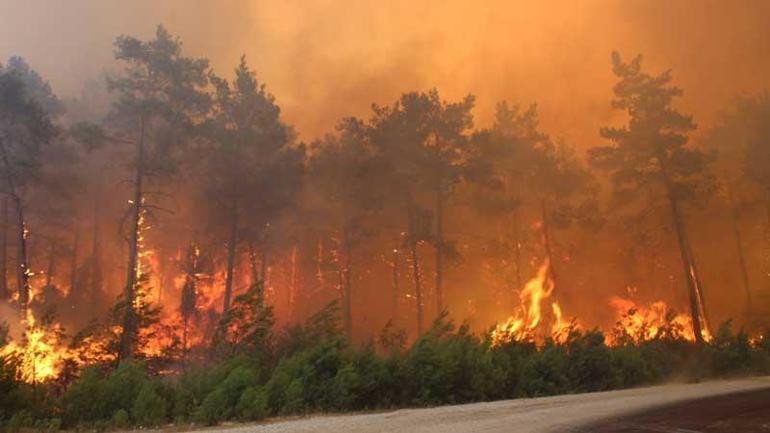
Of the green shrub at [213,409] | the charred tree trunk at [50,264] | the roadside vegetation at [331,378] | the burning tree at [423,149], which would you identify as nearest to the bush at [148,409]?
the roadside vegetation at [331,378]

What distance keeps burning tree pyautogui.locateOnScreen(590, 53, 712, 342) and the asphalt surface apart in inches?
688

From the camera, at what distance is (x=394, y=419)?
1052 centimetres

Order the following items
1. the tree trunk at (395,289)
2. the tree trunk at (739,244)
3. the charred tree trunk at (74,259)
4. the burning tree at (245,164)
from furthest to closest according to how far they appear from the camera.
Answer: the tree trunk at (395,289), the tree trunk at (739,244), the charred tree trunk at (74,259), the burning tree at (245,164)

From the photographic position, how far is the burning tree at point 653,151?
28.8 metres

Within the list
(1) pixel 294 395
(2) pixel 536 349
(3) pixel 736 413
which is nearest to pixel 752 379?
(2) pixel 536 349

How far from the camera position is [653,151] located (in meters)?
29.2

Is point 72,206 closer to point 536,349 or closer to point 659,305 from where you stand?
point 536,349

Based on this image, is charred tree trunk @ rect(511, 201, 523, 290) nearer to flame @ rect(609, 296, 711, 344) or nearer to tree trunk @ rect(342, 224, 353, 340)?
flame @ rect(609, 296, 711, 344)

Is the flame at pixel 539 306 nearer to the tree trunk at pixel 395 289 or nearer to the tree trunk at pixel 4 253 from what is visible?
the tree trunk at pixel 395 289

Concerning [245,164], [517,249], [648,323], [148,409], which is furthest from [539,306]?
[148,409]

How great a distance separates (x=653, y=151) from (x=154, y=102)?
2387 centimetres

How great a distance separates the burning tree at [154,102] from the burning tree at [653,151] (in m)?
21.0

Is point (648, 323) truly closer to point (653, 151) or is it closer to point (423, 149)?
point (653, 151)

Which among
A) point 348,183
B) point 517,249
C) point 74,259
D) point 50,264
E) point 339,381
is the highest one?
point 348,183
